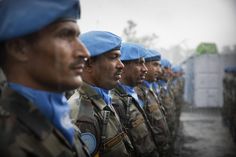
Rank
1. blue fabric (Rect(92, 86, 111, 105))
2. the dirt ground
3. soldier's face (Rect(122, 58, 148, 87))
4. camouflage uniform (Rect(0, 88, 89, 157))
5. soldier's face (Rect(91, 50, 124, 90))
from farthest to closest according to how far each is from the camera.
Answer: the dirt ground, soldier's face (Rect(122, 58, 148, 87)), soldier's face (Rect(91, 50, 124, 90)), blue fabric (Rect(92, 86, 111, 105)), camouflage uniform (Rect(0, 88, 89, 157))

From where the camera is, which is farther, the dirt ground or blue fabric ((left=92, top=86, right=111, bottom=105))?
the dirt ground

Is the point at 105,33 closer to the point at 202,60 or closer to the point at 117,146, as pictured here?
the point at 117,146

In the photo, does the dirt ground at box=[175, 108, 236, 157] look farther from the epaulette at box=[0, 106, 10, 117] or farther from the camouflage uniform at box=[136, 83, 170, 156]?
the epaulette at box=[0, 106, 10, 117]

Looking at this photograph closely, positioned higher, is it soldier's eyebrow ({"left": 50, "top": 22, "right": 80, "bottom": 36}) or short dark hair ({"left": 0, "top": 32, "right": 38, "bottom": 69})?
soldier's eyebrow ({"left": 50, "top": 22, "right": 80, "bottom": 36})

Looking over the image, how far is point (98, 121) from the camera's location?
2.36 meters

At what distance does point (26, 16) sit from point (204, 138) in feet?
32.4

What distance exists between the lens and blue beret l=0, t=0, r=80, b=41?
137 cm

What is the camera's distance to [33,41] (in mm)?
1450

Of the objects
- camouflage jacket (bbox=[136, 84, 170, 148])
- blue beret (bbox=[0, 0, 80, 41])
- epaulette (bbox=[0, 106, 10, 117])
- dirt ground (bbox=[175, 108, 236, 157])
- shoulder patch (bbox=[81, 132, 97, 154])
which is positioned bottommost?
dirt ground (bbox=[175, 108, 236, 157])

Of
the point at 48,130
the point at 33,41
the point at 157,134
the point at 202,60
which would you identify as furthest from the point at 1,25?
the point at 202,60

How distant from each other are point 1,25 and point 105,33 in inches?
58.9

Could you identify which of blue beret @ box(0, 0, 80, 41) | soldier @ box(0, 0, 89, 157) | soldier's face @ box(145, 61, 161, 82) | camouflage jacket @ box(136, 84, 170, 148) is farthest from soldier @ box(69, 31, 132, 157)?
soldier's face @ box(145, 61, 161, 82)

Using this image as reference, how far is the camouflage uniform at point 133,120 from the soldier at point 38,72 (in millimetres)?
1697

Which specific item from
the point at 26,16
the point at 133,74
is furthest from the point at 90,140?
the point at 133,74
